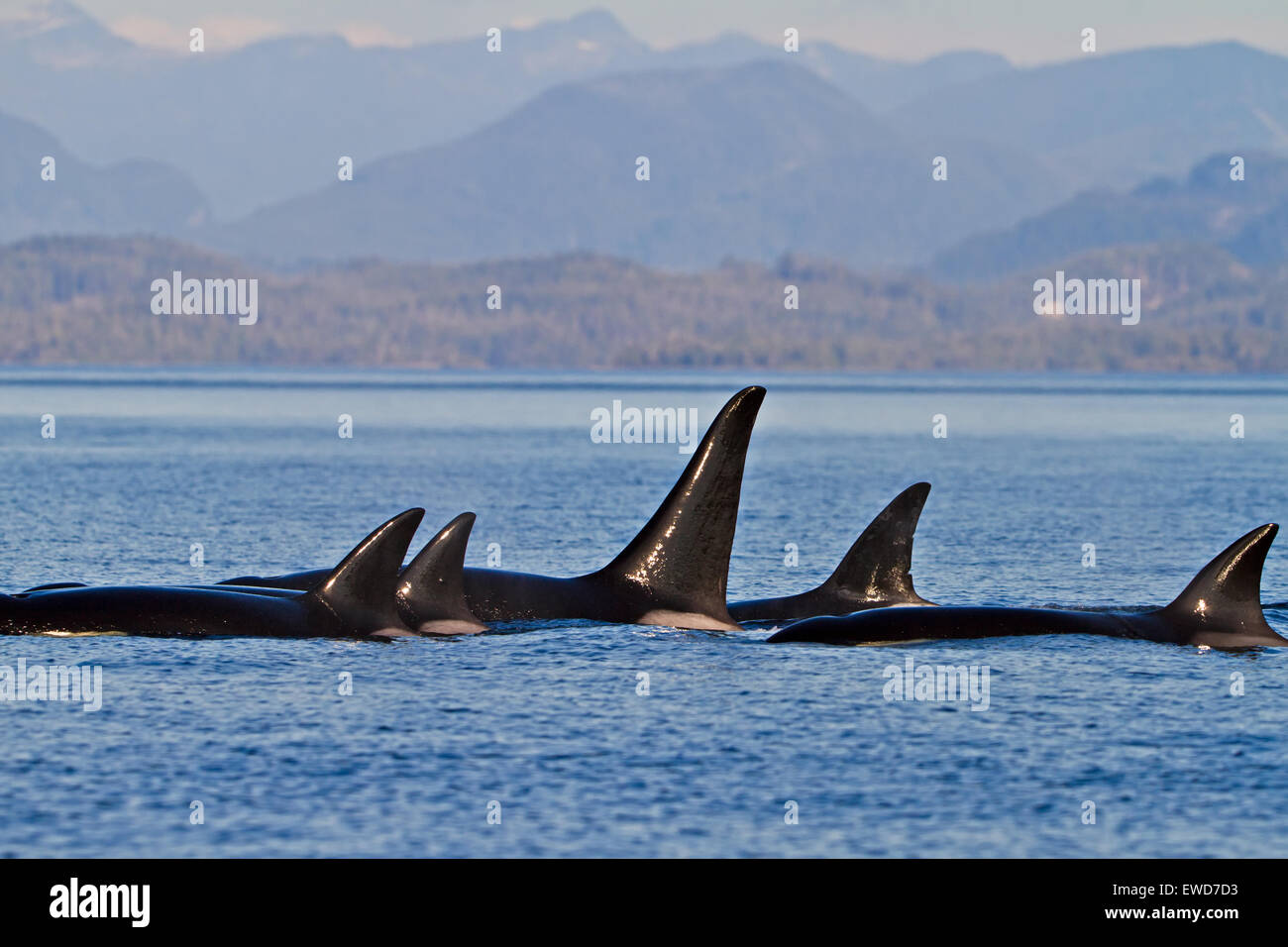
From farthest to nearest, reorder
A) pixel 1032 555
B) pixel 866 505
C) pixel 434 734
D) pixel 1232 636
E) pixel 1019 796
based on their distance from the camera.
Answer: pixel 866 505, pixel 1032 555, pixel 1232 636, pixel 434 734, pixel 1019 796

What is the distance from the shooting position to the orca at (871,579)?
32.2 meters


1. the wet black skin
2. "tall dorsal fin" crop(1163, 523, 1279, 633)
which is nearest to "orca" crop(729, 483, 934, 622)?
"tall dorsal fin" crop(1163, 523, 1279, 633)

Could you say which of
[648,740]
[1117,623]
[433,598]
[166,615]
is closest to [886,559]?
[1117,623]

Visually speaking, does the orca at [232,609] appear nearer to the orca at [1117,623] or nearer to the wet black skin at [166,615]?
the wet black skin at [166,615]

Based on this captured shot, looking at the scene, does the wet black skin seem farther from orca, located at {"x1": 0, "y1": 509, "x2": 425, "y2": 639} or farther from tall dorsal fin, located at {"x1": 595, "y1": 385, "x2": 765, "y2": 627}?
tall dorsal fin, located at {"x1": 595, "y1": 385, "x2": 765, "y2": 627}

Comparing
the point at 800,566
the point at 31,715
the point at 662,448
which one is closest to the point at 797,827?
the point at 31,715

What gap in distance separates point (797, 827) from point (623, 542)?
32.2 meters

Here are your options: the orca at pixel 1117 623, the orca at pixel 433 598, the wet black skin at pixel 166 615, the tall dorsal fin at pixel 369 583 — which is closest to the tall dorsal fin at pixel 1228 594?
the orca at pixel 1117 623

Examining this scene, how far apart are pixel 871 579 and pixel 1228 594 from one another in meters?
6.01

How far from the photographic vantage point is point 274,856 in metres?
18.2

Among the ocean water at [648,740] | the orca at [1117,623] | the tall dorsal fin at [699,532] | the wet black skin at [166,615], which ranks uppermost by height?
the tall dorsal fin at [699,532]

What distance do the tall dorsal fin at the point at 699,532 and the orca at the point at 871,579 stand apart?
10.1ft

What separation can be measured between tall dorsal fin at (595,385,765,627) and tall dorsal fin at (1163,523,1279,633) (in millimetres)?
7108
